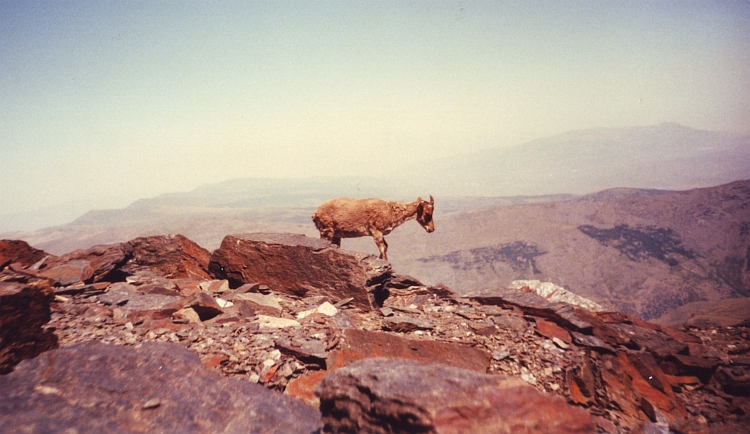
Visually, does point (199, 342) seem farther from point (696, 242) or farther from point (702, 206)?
point (702, 206)

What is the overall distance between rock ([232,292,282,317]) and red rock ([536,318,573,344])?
447 centimetres

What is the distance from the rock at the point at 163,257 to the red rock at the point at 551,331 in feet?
24.3

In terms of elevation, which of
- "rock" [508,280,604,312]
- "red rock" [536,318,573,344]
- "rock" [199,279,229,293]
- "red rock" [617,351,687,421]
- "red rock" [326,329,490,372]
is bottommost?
"rock" [508,280,604,312]

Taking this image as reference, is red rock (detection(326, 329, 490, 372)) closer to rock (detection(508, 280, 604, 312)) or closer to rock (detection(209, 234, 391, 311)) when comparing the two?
rock (detection(209, 234, 391, 311))

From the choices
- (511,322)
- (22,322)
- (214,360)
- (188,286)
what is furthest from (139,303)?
(511,322)

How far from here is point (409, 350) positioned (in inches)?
183

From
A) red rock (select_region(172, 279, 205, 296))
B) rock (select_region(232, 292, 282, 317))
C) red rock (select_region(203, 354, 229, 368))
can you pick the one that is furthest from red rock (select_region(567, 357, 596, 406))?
red rock (select_region(172, 279, 205, 296))

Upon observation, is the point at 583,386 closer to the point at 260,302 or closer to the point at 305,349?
the point at 305,349

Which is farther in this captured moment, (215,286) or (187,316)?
(215,286)

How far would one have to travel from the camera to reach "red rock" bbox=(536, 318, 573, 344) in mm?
5621

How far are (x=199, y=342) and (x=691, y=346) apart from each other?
28.3 feet

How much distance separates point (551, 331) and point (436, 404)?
4477 mm

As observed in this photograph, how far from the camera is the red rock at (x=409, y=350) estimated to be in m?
4.43

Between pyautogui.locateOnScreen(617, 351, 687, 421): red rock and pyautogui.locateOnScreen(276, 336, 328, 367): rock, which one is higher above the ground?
pyautogui.locateOnScreen(276, 336, 328, 367): rock
